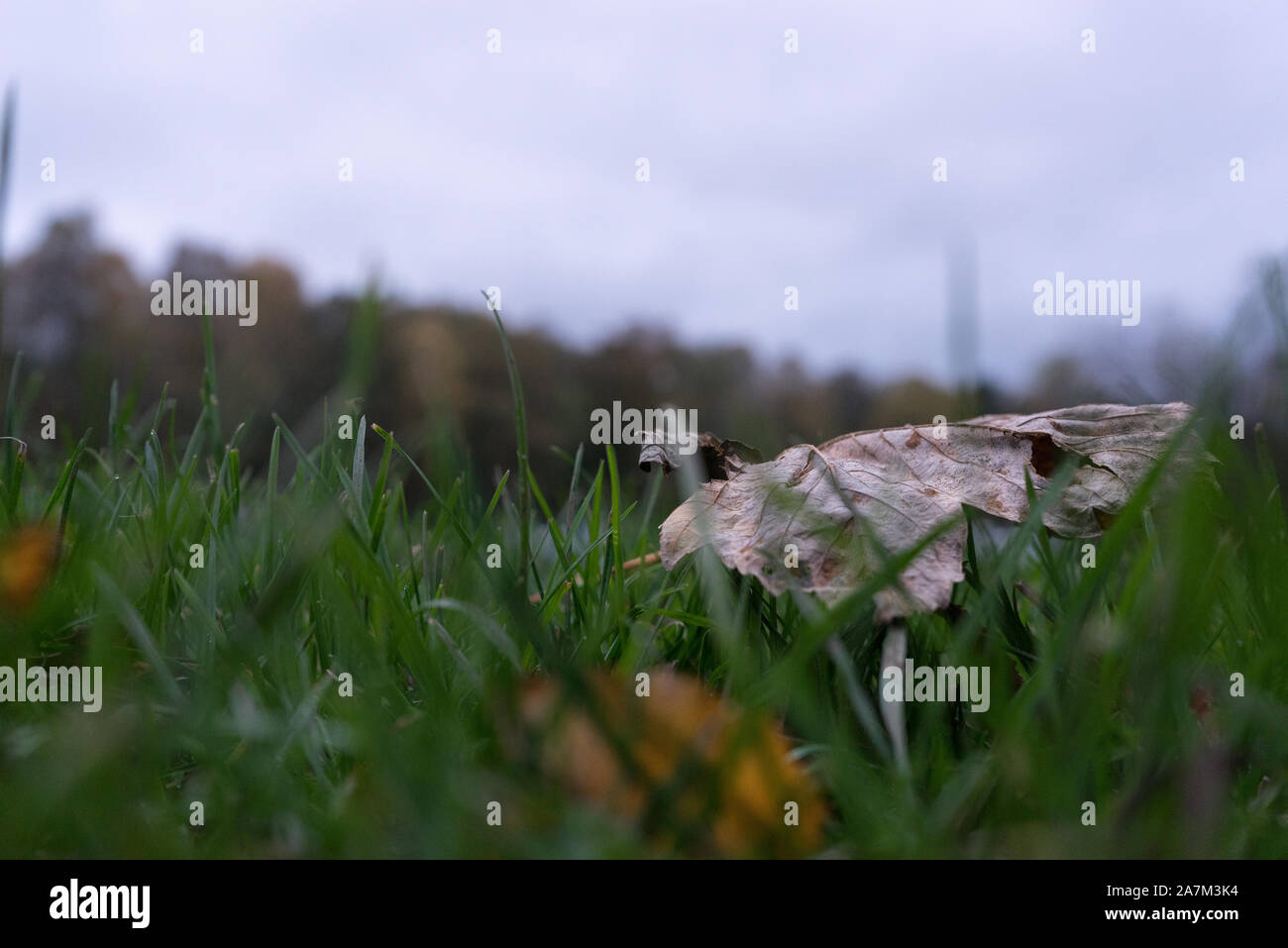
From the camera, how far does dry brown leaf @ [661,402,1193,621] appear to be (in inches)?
41.3

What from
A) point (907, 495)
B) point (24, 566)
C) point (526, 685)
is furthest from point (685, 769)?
point (24, 566)

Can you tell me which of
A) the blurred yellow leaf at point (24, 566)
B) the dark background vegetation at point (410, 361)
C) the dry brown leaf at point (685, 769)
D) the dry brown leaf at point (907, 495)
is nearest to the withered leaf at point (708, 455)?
the dry brown leaf at point (907, 495)

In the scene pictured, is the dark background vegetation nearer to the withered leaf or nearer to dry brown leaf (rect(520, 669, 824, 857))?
the withered leaf

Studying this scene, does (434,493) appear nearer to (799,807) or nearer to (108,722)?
(108,722)

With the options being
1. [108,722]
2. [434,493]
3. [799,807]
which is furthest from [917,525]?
[108,722]

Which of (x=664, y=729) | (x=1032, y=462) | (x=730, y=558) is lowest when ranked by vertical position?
(x=664, y=729)

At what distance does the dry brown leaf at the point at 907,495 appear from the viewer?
1048mm

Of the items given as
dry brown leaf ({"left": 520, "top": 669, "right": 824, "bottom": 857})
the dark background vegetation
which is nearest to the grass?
dry brown leaf ({"left": 520, "top": 669, "right": 824, "bottom": 857})

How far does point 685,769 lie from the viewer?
70 cm

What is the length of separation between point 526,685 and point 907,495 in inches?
23.7

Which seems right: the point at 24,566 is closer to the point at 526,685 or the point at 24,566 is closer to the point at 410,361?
the point at 526,685

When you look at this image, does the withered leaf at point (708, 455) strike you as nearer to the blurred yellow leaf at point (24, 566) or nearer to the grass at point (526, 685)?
the grass at point (526, 685)
